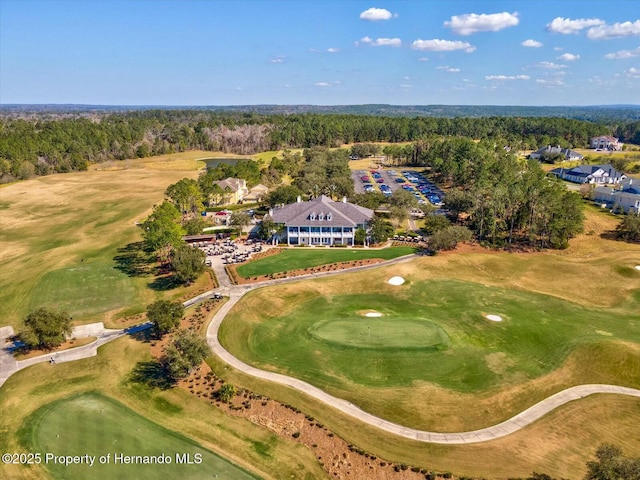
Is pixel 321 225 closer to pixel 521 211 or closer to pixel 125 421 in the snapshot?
pixel 521 211

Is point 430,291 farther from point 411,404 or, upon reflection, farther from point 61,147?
point 61,147

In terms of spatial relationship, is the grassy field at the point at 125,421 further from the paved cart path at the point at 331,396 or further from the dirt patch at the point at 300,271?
the dirt patch at the point at 300,271

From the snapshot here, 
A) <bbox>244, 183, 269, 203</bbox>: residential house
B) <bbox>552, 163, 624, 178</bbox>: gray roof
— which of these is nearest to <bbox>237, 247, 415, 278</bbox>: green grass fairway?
<bbox>244, 183, 269, 203</bbox>: residential house

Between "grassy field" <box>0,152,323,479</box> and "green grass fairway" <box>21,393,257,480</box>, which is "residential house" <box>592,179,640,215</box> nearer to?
"grassy field" <box>0,152,323,479</box>

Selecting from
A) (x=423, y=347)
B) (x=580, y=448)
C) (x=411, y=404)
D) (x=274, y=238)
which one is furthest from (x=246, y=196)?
(x=580, y=448)

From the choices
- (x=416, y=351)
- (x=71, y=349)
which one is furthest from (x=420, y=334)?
(x=71, y=349)

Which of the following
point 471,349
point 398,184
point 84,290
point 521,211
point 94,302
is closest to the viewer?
point 471,349

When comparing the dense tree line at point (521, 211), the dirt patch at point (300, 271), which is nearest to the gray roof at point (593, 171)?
the dense tree line at point (521, 211)
